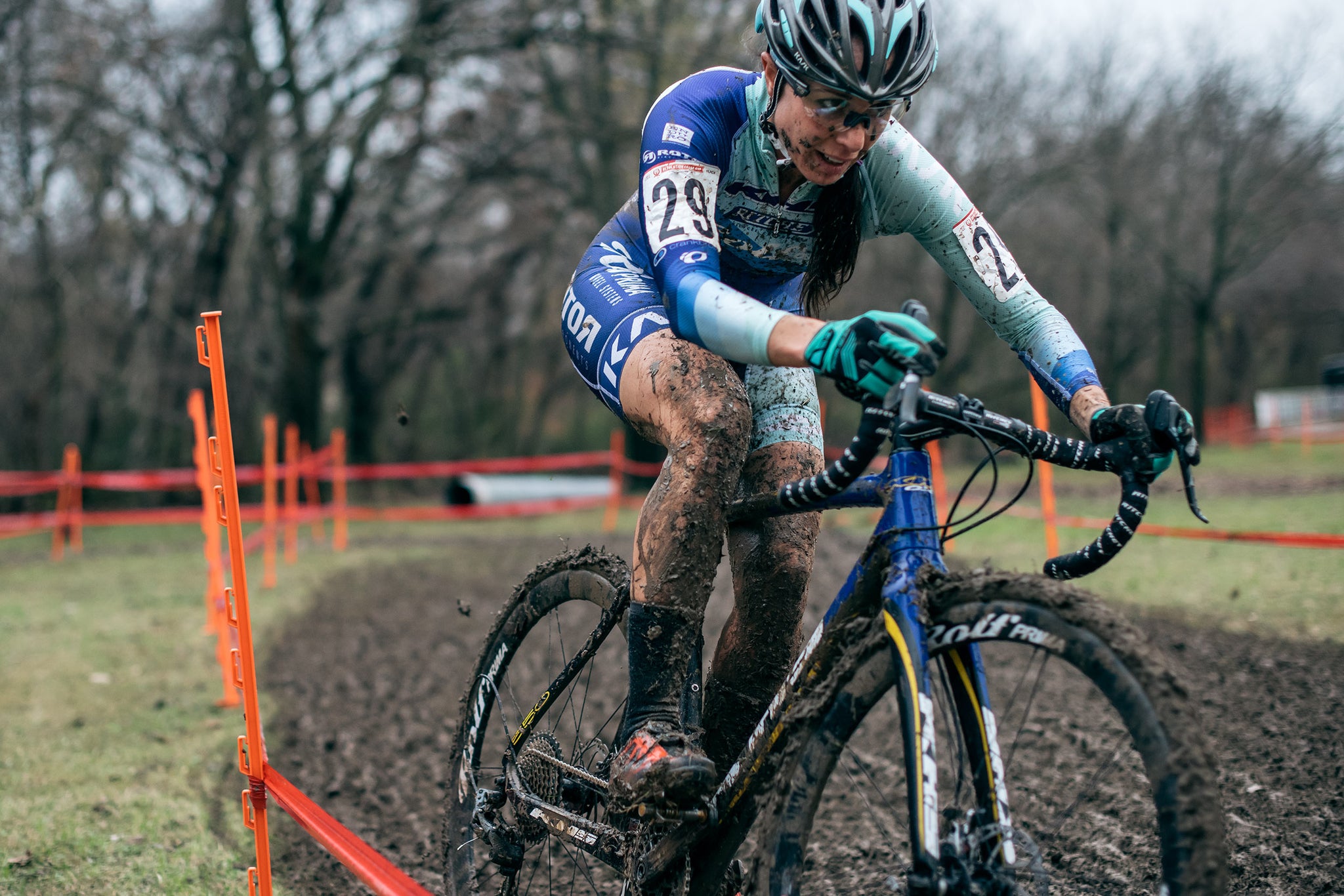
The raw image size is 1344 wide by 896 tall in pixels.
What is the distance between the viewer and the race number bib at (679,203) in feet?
7.87

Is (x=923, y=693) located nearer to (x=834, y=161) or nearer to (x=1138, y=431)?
(x=1138, y=431)

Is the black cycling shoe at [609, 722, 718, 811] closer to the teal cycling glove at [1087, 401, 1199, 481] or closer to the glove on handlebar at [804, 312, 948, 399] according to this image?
the glove on handlebar at [804, 312, 948, 399]

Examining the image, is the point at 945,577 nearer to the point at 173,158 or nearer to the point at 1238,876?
the point at 1238,876

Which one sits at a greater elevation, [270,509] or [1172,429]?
[1172,429]

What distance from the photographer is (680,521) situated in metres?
2.35

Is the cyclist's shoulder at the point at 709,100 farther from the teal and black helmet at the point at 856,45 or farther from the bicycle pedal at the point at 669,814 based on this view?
the bicycle pedal at the point at 669,814

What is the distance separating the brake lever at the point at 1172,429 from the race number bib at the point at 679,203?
39.3 inches

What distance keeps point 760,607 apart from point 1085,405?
3.14 ft

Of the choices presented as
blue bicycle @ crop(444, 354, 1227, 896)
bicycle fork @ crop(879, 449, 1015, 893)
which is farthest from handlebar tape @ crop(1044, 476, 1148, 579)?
bicycle fork @ crop(879, 449, 1015, 893)

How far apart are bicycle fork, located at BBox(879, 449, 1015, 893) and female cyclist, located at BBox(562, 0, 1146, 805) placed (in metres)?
0.32

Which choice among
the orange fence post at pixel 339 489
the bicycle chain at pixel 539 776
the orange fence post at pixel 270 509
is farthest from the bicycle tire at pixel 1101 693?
A: the orange fence post at pixel 339 489

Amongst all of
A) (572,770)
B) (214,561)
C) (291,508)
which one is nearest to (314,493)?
(291,508)

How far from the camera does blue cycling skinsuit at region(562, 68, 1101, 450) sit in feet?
7.77

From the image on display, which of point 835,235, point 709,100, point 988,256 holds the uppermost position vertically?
point 709,100
